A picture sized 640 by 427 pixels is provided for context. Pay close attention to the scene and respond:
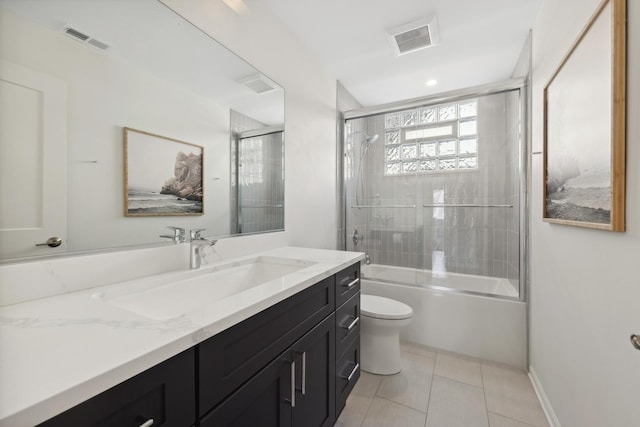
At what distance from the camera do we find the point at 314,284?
44.8 inches

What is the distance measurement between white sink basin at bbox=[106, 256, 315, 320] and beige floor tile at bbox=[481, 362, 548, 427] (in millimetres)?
1421

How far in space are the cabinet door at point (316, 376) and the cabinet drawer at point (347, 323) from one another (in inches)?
2.8

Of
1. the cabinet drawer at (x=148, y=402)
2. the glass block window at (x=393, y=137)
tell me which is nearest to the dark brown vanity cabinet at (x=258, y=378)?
the cabinet drawer at (x=148, y=402)

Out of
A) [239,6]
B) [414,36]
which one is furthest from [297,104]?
[414,36]

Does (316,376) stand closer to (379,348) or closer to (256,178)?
(379,348)

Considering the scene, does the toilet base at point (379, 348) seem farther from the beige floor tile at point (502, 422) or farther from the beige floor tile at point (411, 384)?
the beige floor tile at point (502, 422)

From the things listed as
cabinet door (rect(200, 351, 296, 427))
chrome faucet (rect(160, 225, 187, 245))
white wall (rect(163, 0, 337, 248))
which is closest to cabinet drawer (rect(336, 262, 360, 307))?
cabinet door (rect(200, 351, 296, 427))

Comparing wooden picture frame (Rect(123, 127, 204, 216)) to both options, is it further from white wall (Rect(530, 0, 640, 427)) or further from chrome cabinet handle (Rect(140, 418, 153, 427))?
white wall (Rect(530, 0, 640, 427))

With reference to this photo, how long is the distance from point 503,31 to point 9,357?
2.89 meters

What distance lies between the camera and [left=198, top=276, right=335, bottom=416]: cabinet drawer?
659 millimetres

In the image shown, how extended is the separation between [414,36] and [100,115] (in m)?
2.09

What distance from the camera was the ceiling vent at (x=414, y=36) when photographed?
189 centimetres

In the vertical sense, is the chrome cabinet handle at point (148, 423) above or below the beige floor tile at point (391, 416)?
above

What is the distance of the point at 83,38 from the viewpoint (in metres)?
0.92
